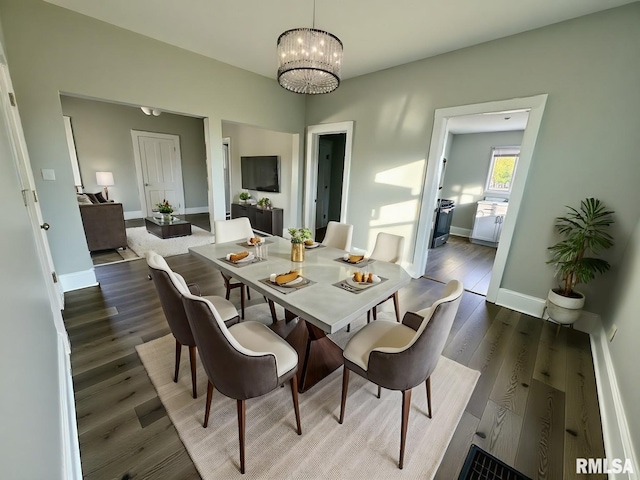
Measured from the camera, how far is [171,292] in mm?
1386

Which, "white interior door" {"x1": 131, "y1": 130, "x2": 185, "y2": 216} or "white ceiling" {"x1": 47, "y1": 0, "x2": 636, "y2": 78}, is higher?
"white ceiling" {"x1": 47, "y1": 0, "x2": 636, "y2": 78}

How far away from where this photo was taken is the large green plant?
7.49 ft

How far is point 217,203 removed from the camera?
4031mm

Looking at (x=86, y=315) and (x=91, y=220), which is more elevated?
(x=91, y=220)

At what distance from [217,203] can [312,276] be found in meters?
2.86

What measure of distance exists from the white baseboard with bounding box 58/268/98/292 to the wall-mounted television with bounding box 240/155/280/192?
137 inches

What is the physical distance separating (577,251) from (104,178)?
26.3ft

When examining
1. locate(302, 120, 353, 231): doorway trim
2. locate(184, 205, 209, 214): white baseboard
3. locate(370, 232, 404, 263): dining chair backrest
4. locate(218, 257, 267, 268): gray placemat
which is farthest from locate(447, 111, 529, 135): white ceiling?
locate(184, 205, 209, 214): white baseboard

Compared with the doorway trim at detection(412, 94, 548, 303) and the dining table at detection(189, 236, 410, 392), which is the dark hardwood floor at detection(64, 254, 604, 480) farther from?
the dining table at detection(189, 236, 410, 392)

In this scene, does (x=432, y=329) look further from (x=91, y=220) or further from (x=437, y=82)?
(x=91, y=220)

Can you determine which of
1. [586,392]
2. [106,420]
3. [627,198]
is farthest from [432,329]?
[627,198]

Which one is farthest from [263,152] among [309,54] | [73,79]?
[309,54]

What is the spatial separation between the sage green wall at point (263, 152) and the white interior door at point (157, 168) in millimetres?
1583

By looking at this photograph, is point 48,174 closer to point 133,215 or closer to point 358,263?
point 358,263
